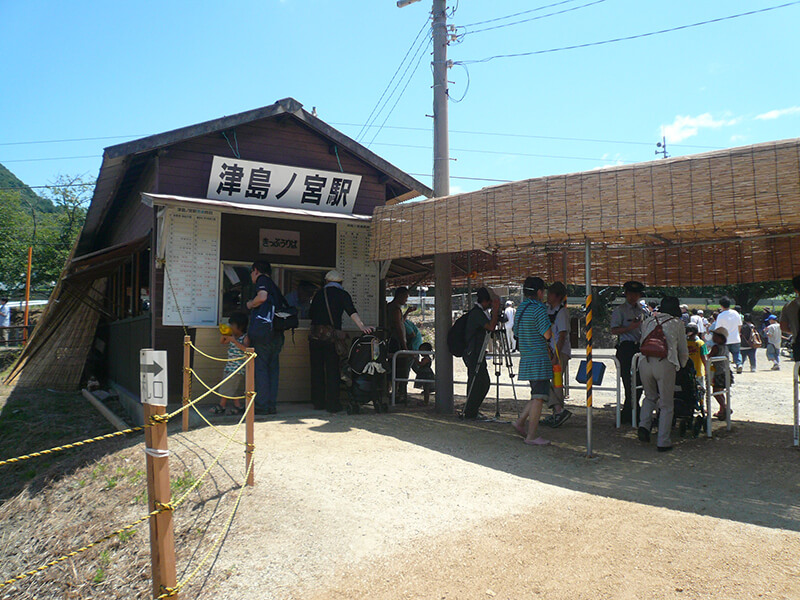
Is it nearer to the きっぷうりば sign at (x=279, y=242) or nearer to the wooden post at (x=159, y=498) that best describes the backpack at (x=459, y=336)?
the きっぷうりば sign at (x=279, y=242)

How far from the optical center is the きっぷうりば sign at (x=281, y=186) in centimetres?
830

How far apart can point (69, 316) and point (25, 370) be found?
1.47 meters

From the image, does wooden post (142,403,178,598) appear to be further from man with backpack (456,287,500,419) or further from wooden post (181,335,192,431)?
man with backpack (456,287,500,419)

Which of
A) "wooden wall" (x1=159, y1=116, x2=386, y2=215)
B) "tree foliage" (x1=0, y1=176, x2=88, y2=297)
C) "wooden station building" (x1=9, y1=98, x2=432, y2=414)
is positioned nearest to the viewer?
"wooden station building" (x1=9, y1=98, x2=432, y2=414)

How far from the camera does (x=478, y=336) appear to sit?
7781 mm

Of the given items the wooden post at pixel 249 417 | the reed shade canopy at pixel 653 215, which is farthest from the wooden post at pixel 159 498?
the reed shade canopy at pixel 653 215

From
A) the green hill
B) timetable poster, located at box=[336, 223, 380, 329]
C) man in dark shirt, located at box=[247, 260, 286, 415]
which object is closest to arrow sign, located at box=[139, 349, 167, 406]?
man in dark shirt, located at box=[247, 260, 286, 415]

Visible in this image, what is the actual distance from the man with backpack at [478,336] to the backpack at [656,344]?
1.88 m

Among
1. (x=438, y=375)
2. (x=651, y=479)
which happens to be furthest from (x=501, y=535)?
(x=438, y=375)

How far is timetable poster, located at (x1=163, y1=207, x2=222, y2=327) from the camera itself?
7801 millimetres

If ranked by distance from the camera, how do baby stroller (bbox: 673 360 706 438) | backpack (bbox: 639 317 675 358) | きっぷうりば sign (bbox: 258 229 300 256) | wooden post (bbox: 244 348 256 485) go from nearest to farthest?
→ wooden post (bbox: 244 348 256 485) → backpack (bbox: 639 317 675 358) → baby stroller (bbox: 673 360 706 438) → きっぷうりば sign (bbox: 258 229 300 256)

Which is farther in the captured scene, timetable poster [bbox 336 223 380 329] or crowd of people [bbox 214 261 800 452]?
timetable poster [bbox 336 223 380 329]

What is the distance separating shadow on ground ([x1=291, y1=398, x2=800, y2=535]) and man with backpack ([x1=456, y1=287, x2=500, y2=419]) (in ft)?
1.66

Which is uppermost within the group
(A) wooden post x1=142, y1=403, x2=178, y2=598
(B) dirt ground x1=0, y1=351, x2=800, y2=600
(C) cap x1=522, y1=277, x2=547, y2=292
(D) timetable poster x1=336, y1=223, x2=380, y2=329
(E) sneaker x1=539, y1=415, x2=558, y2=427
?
(D) timetable poster x1=336, y1=223, x2=380, y2=329
